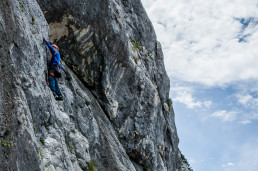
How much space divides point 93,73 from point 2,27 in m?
10.9

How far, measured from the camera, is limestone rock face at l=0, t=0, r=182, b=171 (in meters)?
8.70

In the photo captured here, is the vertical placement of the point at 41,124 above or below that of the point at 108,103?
below

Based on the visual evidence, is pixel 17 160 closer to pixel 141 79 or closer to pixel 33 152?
pixel 33 152

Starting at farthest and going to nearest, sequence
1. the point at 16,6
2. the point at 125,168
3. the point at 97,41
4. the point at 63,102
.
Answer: the point at 97,41 < the point at 125,168 < the point at 63,102 < the point at 16,6

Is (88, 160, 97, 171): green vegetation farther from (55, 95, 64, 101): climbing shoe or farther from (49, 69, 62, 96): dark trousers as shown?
(49, 69, 62, 96): dark trousers

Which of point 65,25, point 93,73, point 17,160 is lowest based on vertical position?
point 17,160

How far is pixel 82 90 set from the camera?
1712cm

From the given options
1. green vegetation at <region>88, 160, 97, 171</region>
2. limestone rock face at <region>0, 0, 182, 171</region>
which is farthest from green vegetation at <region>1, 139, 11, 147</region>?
green vegetation at <region>88, 160, 97, 171</region>

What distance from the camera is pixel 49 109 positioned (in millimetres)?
11320

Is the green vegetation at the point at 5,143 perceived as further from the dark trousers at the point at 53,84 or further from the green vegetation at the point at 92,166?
the green vegetation at the point at 92,166

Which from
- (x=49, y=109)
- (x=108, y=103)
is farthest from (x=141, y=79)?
(x=49, y=109)

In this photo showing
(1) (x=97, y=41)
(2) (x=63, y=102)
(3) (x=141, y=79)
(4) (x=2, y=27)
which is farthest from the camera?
(3) (x=141, y=79)

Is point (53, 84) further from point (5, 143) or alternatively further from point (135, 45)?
point (135, 45)

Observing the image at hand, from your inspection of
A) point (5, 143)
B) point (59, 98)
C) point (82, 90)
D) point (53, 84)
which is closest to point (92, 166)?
point (59, 98)
